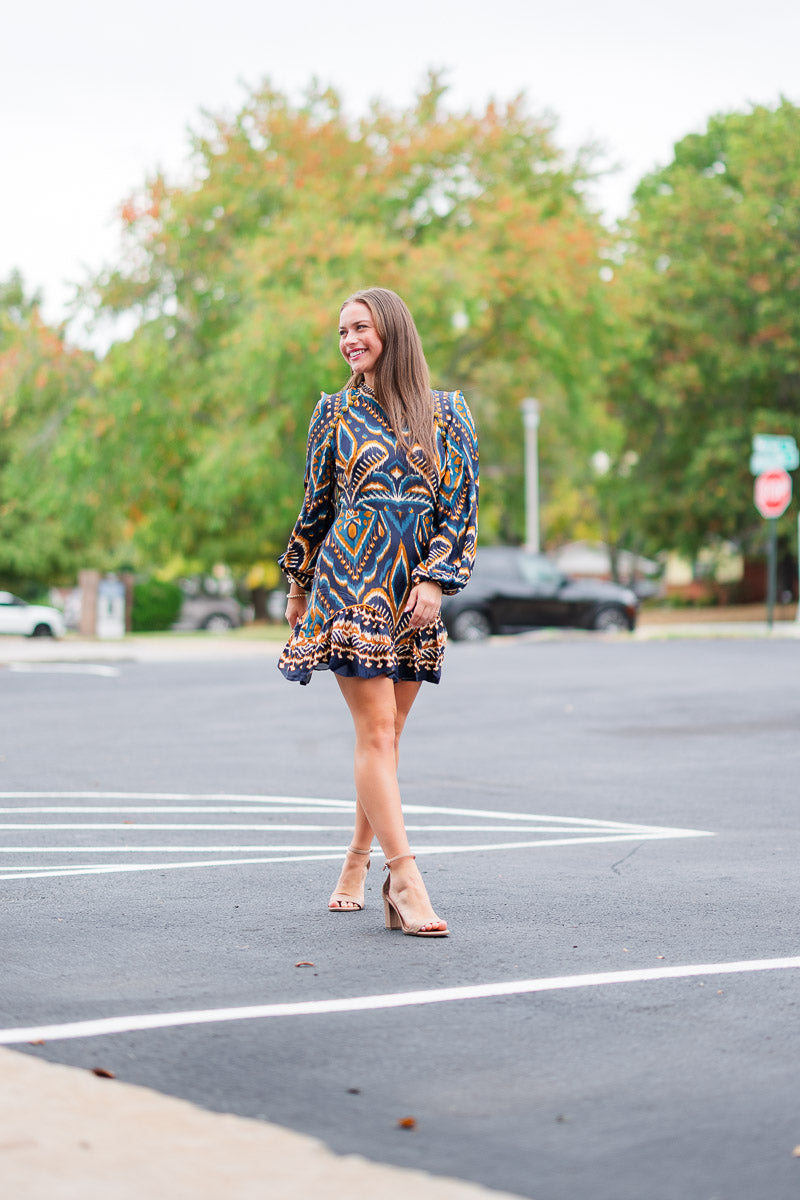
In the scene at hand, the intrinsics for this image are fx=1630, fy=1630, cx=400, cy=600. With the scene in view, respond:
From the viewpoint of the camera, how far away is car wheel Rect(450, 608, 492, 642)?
99.3 feet

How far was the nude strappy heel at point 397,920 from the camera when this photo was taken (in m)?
4.95

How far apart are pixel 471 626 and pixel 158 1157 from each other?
1084 inches

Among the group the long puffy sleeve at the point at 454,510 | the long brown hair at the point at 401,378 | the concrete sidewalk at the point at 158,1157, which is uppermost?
the long brown hair at the point at 401,378

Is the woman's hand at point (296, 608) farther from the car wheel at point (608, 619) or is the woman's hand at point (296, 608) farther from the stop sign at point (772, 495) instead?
the car wheel at point (608, 619)

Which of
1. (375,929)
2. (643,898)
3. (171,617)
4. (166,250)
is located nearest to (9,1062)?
(375,929)

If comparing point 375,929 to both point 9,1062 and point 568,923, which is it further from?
point 9,1062

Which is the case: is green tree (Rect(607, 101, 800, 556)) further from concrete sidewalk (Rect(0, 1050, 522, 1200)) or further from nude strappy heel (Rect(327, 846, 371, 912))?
concrete sidewalk (Rect(0, 1050, 522, 1200))

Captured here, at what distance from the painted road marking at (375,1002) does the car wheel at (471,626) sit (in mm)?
25598

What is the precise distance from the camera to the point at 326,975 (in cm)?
445

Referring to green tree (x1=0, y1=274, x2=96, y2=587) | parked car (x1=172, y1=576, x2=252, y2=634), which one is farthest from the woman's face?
parked car (x1=172, y1=576, x2=252, y2=634)

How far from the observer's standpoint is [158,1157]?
2.96 metres

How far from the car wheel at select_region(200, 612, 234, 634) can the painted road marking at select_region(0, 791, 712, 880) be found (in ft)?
108

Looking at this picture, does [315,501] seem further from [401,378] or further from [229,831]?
[229,831]

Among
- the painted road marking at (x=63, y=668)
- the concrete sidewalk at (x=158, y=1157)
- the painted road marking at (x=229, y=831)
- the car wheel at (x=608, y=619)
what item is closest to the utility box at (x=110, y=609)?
the painted road marking at (x=63, y=668)
